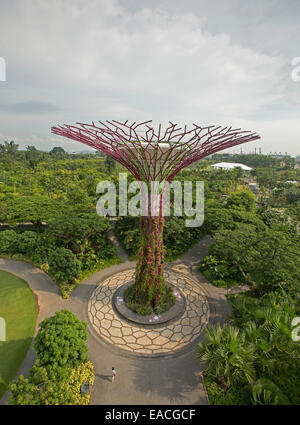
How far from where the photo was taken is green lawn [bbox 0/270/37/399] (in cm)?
830

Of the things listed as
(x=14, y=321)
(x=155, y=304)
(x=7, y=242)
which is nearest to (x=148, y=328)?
(x=155, y=304)

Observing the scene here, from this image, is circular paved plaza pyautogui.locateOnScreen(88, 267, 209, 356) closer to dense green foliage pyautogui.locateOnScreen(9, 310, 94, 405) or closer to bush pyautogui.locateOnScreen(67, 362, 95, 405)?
bush pyautogui.locateOnScreen(67, 362, 95, 405)

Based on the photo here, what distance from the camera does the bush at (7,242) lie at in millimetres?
15453

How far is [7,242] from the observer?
15.6 m

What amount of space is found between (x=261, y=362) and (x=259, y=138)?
8.07m

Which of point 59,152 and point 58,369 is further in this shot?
point 59,152

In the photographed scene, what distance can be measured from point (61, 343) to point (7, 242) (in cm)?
1133

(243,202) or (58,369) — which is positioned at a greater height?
(243,202)

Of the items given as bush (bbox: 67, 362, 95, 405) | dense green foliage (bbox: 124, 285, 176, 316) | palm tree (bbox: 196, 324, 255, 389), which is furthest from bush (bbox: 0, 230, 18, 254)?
palm tree (bbox: 196, 324, 255, 389)

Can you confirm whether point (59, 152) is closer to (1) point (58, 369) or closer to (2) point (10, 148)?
(2) point (10, 148)

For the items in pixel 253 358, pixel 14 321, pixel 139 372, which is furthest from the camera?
pixel 14 321

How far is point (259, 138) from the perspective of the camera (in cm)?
854
